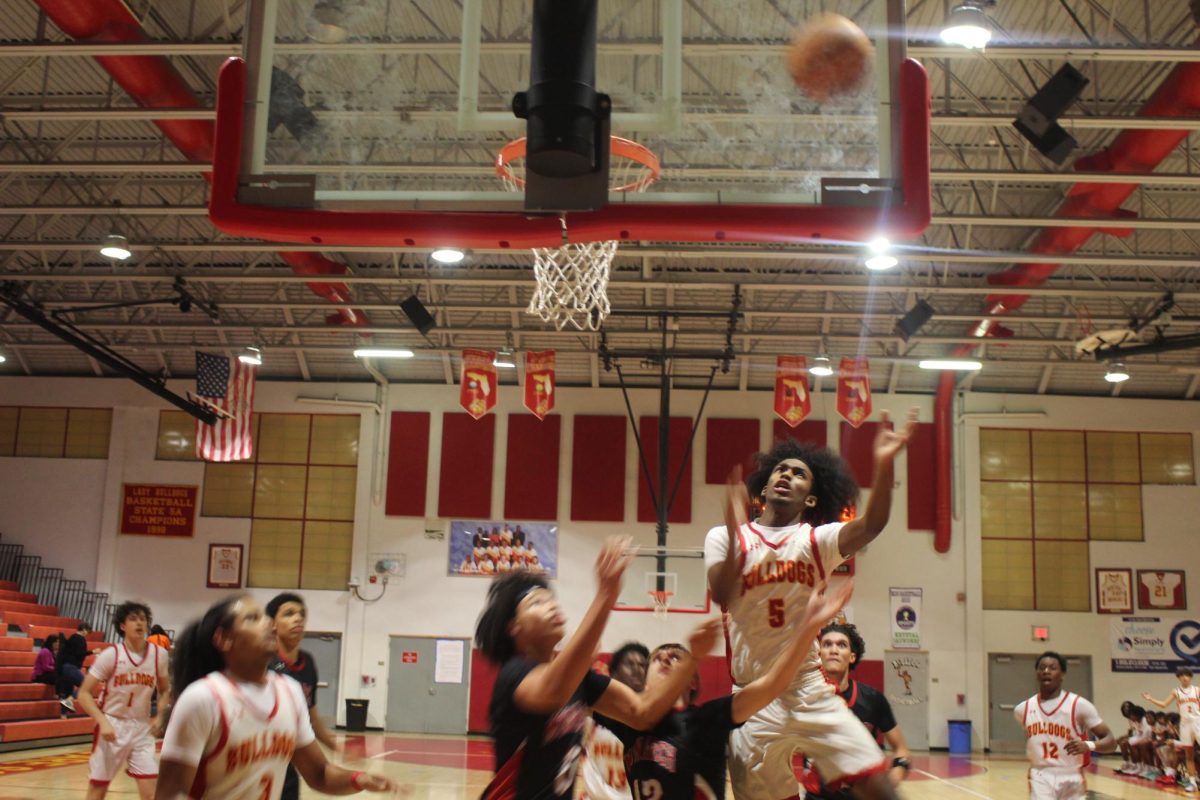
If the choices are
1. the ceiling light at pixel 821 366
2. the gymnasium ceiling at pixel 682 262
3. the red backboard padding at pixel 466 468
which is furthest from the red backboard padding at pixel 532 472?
the ceiling light at pixel 821 366

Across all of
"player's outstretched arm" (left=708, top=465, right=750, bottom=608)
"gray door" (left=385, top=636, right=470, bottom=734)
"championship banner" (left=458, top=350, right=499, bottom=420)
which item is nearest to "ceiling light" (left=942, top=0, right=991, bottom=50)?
"player's outstretched arm" (left=708, top=465, right=750, bottom=608)

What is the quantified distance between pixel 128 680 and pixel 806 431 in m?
16.1

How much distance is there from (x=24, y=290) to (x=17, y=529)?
5.99 metres

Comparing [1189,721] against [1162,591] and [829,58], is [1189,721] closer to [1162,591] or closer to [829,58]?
[1162,591]

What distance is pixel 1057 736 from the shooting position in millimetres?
7992

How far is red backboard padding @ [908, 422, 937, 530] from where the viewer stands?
22.8 metres

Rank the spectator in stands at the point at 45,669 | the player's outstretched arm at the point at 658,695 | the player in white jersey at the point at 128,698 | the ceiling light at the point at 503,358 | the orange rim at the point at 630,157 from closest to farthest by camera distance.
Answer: the player's outstretched arm at the point at 658,695, the orange rim at the point at 630,157, the player in white jersey at the point at 128,698, the spectator in stands at the point at 45,669, the ceiling light at the point at 503,358

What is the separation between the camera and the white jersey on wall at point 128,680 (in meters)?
8.86

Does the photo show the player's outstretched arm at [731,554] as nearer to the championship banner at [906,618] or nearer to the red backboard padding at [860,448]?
the red backboard padding at [860,448]

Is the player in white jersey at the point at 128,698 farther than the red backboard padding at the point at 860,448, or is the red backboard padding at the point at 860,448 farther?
→ the red backboard padding at the point at 860,448

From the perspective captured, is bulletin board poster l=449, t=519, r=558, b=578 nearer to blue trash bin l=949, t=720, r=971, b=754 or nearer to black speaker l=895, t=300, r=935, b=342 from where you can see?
black speaker l=895, t=300, r=935, b=342

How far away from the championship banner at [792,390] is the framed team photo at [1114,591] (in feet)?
23.4

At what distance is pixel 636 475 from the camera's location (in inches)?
914

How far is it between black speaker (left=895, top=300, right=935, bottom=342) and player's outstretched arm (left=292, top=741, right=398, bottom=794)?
15572mm
